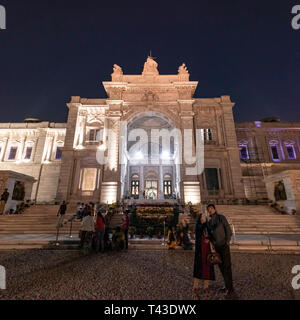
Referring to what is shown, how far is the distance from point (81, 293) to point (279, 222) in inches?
487

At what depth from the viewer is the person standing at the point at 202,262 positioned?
304cm

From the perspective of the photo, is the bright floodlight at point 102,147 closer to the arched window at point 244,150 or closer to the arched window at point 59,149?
the arched window at point 59,149

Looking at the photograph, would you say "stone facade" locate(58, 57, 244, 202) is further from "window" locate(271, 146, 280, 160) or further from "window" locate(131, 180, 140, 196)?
"window" locate(271, 146, 280, 160)

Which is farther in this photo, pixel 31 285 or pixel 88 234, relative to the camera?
pixel 88 234

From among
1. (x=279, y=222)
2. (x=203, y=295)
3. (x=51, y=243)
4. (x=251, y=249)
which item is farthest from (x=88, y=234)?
(x=279, y=222)

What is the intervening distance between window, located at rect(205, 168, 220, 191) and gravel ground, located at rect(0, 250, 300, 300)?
1369 cm

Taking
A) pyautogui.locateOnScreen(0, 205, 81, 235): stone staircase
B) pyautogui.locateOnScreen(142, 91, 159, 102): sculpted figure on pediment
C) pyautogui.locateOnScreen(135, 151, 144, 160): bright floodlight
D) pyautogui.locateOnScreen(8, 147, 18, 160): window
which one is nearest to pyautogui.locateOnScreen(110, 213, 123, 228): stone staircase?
pyautogui.locateOnScreen(0, 205, 81, 235): stone staircase

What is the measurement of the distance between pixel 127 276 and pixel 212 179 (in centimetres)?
1751

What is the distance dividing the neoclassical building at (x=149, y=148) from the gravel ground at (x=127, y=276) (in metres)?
12.2

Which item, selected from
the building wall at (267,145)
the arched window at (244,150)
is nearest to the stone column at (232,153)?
the building wall at (267,145)

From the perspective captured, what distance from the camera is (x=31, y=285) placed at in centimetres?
341

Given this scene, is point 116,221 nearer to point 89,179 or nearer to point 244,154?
point 89,179

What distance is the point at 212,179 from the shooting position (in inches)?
772
